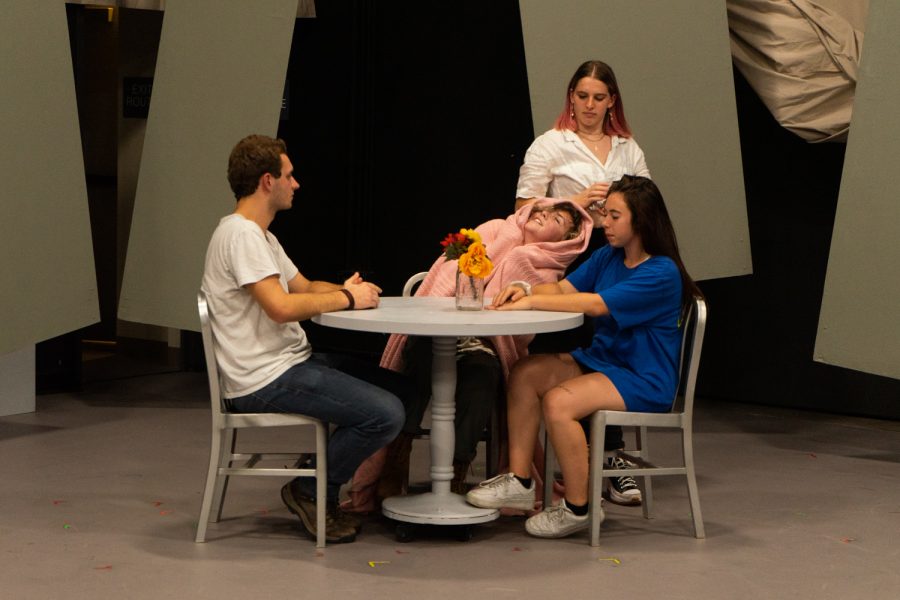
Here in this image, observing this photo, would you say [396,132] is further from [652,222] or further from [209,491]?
[209,491]

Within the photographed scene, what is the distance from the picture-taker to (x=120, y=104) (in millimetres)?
6918

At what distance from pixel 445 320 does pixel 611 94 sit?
1.34 metres

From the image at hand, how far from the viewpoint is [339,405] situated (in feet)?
11.9

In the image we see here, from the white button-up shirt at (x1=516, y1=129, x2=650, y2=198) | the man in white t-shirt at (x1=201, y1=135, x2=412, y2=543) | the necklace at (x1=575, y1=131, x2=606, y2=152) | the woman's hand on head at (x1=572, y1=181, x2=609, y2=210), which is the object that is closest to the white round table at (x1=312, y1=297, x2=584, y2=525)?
the man in white t-shirt at (x1=201, y1=135, x2=412, y2=543)

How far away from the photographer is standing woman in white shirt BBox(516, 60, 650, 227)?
14.7ft

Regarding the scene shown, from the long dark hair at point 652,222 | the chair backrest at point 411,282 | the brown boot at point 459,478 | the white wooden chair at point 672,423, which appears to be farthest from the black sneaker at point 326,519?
the long dark hair at point 652,222

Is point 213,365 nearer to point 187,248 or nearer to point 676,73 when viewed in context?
point 187,248

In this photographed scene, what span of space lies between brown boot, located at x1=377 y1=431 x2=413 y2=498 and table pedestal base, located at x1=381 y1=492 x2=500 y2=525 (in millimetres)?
239

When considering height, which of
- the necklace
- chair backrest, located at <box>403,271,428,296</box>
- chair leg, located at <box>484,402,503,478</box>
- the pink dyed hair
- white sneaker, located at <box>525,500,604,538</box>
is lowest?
white sneaker, located at <box>525,500,604,538</box>

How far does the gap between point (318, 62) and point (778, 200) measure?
2485mm

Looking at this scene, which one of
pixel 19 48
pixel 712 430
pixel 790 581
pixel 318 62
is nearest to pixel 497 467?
pixel 790 581

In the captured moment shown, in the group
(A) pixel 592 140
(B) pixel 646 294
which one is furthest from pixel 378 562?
(A) pixel 592 140

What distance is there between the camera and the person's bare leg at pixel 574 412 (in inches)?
149

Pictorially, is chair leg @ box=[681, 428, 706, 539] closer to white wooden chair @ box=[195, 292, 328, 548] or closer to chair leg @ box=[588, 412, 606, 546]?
chair leg @ box=[588, 412, 606, 546]
